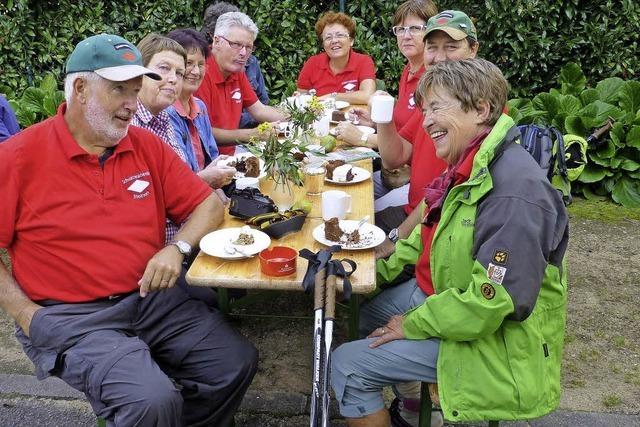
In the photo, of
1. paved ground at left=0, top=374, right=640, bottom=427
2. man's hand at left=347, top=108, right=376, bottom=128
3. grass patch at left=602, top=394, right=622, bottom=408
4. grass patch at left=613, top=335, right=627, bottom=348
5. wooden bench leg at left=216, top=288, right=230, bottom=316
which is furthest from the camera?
man's hand at left=347, top=108, right=376, bottom=128

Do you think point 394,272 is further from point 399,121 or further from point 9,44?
point 9,44

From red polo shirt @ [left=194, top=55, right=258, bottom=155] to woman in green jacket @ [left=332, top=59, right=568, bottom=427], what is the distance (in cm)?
258

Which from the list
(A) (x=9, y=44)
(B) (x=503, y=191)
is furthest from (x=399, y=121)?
(A) (x=9, y=44)

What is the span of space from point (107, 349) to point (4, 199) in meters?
0.76

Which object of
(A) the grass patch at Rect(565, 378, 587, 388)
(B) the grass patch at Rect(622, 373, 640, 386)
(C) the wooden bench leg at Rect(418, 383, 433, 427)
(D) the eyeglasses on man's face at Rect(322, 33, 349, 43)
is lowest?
(B) the grass patch at Rect(622, 373, 640, 386)

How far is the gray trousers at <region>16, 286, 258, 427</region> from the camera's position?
2.38 meters

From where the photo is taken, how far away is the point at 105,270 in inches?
104

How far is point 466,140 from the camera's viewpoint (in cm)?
249

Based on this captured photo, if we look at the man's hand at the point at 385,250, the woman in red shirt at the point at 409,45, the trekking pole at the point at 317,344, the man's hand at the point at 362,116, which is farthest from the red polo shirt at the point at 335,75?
the trekking pole at the point at 317,344

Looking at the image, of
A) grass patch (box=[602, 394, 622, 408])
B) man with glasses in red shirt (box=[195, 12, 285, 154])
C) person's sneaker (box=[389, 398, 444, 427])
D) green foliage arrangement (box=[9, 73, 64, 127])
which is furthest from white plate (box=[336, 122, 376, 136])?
green foliage arrangement (box=[9, 73, 64, 127])

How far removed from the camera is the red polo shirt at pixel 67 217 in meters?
2.55

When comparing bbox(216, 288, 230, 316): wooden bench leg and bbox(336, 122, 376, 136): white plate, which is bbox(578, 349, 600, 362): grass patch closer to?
bbox(336, 122, 376, 136): white plate

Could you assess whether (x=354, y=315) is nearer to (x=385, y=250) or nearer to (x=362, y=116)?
(x=385, y=250)

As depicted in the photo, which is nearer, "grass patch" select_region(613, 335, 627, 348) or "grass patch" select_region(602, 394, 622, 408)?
"grass patch" select_region(602, 394, 622, 408)
